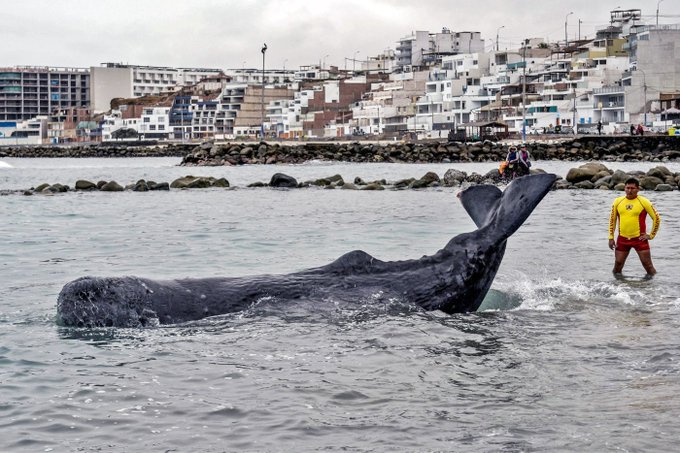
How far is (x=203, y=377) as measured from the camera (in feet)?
27.1

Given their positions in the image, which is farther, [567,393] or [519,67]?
[519,67]

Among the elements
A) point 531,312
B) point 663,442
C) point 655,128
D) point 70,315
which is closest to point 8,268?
point 70,315

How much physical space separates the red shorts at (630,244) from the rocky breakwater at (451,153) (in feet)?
175

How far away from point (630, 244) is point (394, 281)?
5298mm

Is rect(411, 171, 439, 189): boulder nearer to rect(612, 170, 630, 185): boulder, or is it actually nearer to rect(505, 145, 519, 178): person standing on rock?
rect(612, 170, 630, 185): boulder

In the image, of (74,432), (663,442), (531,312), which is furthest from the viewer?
(531,312)

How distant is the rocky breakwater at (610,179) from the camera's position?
1400 inches

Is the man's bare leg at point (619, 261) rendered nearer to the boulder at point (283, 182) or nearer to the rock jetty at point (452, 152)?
the boulder at point (283, 182)

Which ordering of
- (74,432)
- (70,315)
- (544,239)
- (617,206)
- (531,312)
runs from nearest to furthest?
(74,432) < (70,315) < (531,312) < (617,206) < (544,239)

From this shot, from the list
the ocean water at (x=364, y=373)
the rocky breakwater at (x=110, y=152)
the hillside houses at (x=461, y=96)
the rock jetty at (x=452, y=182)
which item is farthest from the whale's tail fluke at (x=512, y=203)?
the rocky breakwater at (x=110, y=152)

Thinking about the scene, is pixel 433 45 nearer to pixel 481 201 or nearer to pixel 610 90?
pixel 610 90

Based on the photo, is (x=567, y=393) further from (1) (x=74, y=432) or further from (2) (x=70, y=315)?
(2) (x=70, y=315)

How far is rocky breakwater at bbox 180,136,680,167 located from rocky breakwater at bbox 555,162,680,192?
27.6 m

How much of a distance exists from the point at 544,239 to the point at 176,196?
20.5m
